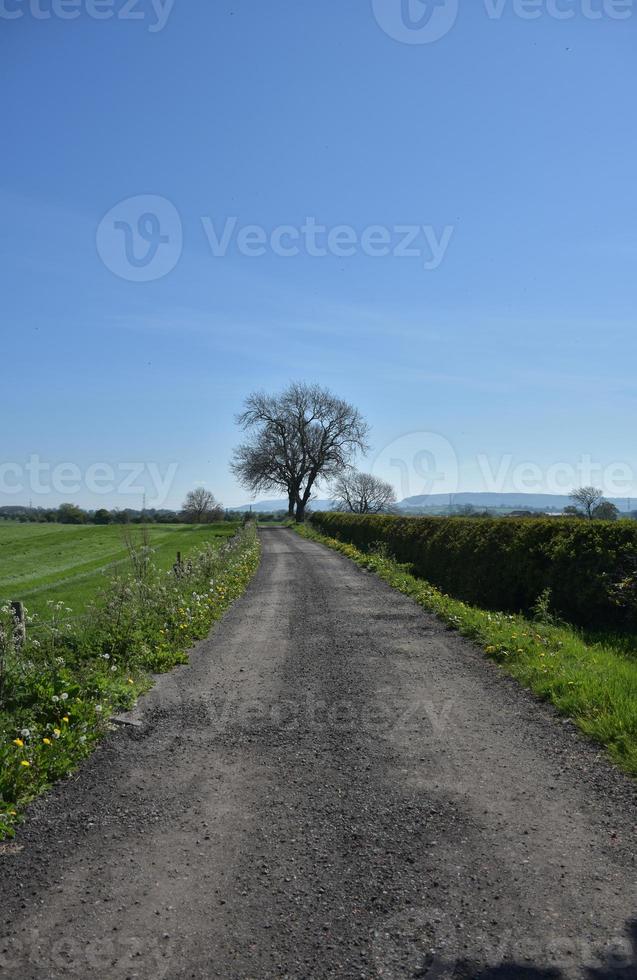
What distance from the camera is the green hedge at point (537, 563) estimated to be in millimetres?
9625

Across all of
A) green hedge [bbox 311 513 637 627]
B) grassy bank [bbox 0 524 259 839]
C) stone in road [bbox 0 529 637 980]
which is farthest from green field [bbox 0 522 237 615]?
green hedge [bbox 311 513 637 627]

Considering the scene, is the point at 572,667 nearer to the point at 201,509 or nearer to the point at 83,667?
the point at 83,667

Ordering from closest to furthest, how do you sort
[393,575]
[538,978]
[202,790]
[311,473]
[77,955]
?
1. [538,978]
2. [77,955]
3. [202,790]
4. [393,575]
5. [311,473]

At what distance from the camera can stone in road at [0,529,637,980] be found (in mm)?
2857

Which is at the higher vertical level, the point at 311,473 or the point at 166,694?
the point at 311,473

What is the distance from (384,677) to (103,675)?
3087 mm

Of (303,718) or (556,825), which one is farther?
(303,718)

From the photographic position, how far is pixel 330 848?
146 inches

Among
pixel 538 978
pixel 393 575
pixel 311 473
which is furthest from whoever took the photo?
pixel 311 473

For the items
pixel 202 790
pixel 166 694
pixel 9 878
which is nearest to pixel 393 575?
pixel 166 694

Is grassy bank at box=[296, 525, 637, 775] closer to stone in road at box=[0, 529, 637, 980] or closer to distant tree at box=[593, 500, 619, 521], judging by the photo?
stone in road at box=[0, 529, 637, 980]

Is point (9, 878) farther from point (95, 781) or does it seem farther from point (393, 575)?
point (393, 575)

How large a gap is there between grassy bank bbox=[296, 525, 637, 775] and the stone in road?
11.3 inches

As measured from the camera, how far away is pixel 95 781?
468cm
